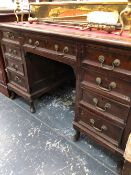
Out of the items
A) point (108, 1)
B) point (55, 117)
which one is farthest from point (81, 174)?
point (108, 1)

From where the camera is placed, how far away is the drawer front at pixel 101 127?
3.55ft

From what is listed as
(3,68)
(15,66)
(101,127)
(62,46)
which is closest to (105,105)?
(101,127)

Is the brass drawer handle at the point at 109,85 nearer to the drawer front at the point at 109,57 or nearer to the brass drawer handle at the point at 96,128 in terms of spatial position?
the drawer front at the point at 109,57

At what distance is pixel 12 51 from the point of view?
165cm

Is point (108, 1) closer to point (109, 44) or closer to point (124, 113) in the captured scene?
point (109, 44)

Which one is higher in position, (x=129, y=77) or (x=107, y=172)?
(x=129, y=77)

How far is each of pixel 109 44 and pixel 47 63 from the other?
103 cm

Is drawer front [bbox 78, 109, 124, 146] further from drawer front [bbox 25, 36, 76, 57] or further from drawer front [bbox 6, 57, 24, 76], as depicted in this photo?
drawer front [bbox 6, 57, 24, 76]

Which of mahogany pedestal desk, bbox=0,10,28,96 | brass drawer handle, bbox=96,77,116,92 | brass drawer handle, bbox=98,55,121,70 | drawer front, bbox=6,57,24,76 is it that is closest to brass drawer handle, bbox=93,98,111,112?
brass drawer handle, bbox=96,77,116,92

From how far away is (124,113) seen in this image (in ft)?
3.20

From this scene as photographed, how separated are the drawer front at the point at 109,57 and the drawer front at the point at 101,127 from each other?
0.38m

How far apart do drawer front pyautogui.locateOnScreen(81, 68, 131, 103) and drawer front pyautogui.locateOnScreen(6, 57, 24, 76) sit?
0.77 m

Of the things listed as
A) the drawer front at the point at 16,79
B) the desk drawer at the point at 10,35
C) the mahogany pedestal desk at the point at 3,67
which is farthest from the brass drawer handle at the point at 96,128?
the mahogany pedestal desk at the point at 3,67

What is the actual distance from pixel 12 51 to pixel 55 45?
0.65 m
